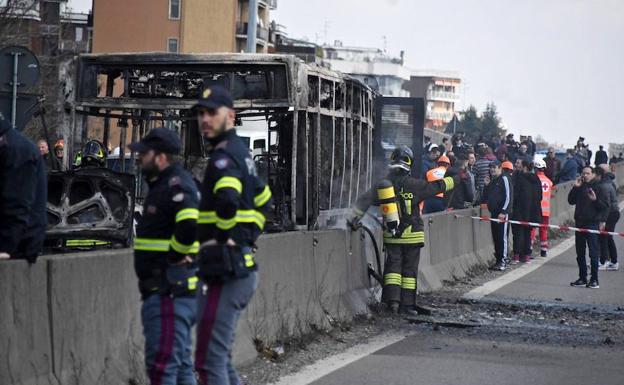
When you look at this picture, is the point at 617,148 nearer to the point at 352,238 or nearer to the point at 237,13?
the point at 237,13

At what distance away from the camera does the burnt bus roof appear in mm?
16562

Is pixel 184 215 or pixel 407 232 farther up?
pixel 184 215

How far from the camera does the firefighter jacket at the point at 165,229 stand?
7.23 m

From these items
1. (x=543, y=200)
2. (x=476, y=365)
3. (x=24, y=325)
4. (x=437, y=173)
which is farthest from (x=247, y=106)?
(x=543, y=200)

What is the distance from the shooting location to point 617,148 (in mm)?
95375

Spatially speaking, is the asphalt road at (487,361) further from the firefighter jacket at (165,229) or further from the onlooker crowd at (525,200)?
the onlooker crowd at (525,200)

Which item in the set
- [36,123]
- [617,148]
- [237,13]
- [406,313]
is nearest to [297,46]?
[237,13]

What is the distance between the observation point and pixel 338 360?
11344 millimetres

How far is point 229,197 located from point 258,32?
101 m

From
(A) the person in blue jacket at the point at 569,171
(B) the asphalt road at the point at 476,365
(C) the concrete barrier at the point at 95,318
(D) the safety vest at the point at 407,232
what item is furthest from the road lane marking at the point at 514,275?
(C) the concrete barrier at the point at 95,318

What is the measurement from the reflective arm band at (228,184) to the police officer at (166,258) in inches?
9.1

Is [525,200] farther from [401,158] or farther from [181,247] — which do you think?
[181,247]

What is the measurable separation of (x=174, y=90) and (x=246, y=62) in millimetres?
1033

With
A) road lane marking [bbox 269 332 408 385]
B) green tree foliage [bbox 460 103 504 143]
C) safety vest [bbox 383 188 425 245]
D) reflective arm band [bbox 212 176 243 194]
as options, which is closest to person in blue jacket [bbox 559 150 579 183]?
safety vest [bbox 383 188 425 245]
